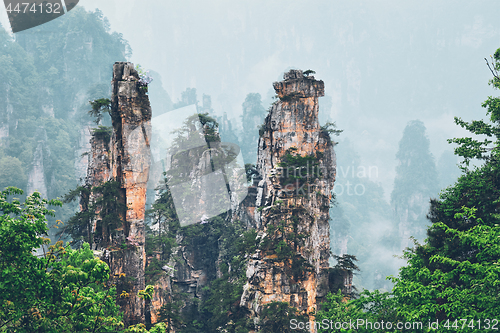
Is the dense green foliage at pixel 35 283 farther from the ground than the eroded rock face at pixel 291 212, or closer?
closer

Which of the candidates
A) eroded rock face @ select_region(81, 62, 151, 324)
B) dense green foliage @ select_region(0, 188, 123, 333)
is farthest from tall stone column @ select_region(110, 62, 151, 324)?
dense green foliage @ select_region(0, 188, 123, 333)

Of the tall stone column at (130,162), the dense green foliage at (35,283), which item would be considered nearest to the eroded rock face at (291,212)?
the tall stone column at (130,162)

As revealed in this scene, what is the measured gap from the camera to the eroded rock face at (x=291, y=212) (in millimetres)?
→ 20109

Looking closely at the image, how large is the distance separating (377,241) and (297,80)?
236 feet

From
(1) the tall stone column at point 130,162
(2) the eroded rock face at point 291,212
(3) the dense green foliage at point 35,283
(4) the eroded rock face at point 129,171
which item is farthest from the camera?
(2) the eroded rock face at point 291,212

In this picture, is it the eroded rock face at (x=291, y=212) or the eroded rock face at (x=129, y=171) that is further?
the eroded rock face at (x=291, y=212)

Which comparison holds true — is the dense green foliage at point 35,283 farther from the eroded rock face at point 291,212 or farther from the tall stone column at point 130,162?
the eroded rock face at point 291,212

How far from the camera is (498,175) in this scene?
11.8 meters

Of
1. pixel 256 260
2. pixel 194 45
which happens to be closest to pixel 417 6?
pixel 194 45

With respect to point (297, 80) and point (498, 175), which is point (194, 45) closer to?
point (297, 80)

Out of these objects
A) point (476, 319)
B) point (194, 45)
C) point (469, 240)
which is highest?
point (194, 45)

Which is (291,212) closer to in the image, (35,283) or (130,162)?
(130,162)

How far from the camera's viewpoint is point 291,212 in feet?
69.4

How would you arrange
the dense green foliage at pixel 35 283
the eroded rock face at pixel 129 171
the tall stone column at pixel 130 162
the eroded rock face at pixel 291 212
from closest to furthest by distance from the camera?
the dense green foliage at pixel 35 283, the eroded rock face at pixel 129 171, the tall stone column at pixel 130 162, the eroded rock face at pixel 291 212
